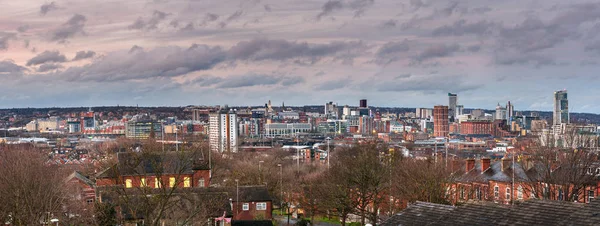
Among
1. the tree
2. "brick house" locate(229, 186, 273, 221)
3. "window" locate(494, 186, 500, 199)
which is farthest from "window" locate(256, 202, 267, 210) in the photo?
"window" locate(494, 186, 500, 199)

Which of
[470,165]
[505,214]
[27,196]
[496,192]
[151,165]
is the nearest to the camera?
[505,214]

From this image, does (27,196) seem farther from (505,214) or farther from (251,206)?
(505,214)

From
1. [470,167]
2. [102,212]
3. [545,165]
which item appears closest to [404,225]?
[102,212]

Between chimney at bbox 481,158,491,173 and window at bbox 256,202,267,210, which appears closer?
window at bbox 256,202,267,210

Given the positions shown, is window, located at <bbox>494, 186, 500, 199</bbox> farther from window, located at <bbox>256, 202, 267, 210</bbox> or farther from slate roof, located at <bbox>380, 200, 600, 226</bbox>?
slate roof, located at <bbox>380, 200, 600, 226</bbox>

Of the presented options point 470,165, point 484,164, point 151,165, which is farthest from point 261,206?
point 484,164

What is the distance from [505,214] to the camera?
1886 cm

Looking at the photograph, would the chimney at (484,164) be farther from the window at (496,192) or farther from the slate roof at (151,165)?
the slate roof at (151,165)

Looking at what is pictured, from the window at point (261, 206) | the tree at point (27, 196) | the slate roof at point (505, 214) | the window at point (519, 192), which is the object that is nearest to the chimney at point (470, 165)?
the window at point (519, 192)

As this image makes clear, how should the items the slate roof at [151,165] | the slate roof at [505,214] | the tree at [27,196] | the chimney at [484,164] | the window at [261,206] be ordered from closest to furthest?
1. the slate roof at [505,214]
2. the tree at [27,196]
3. the slate roof at [151,165]
4. the window at [261,206]
5. the chimney at [484,164]

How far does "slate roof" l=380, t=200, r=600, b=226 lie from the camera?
57.5 ft

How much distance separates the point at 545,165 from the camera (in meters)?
43.5

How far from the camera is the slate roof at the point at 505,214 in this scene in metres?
17.5

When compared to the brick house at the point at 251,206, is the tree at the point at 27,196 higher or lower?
higher
